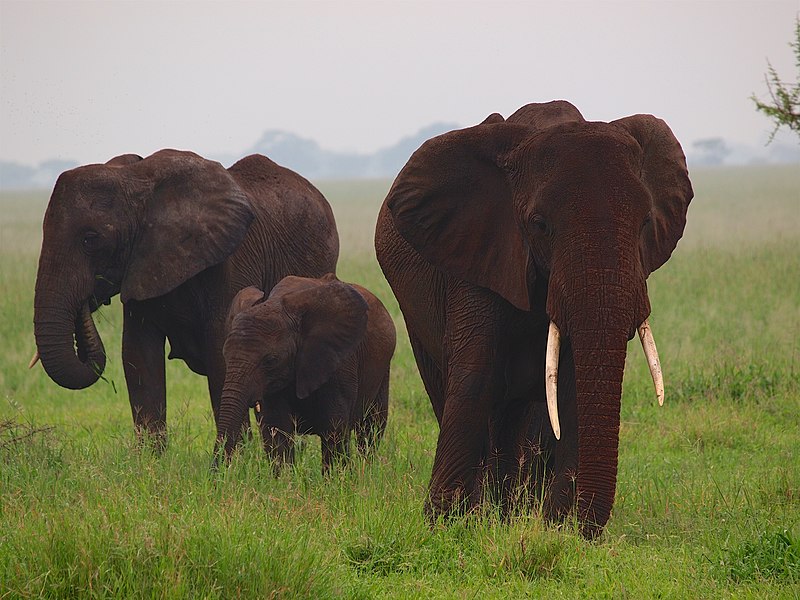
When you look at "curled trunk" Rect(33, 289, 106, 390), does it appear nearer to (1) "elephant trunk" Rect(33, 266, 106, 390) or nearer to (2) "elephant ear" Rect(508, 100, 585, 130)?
(1) "elephant trunk" Rect(33, 266, 106, 390)

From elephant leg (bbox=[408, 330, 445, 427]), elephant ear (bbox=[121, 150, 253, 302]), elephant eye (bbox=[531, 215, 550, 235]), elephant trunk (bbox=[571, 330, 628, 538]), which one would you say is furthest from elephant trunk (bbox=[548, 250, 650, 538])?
elephant ear (bbox=[121, 150, 253, 302])

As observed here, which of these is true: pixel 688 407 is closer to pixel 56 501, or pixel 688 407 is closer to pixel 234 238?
pixel 234 238

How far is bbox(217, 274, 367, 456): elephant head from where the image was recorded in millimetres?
7961

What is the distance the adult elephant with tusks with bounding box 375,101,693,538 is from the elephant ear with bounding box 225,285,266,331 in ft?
5.41

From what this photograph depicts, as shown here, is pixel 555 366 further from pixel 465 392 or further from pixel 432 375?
pixel 432 375

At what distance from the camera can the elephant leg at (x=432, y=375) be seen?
7.45m

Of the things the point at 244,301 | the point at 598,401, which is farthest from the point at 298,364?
the point at 598,401

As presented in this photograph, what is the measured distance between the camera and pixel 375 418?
9.32 m

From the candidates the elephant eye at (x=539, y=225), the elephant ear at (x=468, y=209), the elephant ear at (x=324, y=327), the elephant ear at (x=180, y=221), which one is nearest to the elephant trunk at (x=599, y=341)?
the elephant eye at (x=539, y=225)

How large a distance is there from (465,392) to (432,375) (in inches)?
51.5

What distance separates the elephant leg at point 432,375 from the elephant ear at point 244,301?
4.60 feet

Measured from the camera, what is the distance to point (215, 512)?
5.86 metres

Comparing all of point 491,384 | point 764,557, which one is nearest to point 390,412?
point 491,384

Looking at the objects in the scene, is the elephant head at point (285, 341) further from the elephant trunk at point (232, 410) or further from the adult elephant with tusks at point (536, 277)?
the adult elephant with tusks at point (536, 277)
